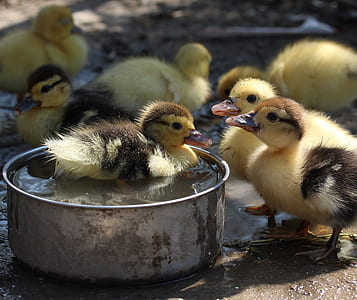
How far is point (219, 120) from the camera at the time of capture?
13.1 ft

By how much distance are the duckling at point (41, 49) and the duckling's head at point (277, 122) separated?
185cm

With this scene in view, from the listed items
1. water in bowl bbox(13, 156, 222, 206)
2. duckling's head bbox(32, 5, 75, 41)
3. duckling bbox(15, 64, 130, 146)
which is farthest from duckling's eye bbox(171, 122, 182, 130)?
duckling's head bbox(32, 5, 75, 41)

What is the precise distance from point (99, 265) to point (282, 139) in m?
0.89

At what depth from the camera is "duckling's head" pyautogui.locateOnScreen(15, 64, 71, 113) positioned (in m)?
3.22

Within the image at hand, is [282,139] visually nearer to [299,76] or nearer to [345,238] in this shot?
[345,238]

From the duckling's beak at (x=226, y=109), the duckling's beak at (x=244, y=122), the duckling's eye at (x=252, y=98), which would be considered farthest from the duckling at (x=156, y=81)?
the duckling's beak at (x=244, y=122)

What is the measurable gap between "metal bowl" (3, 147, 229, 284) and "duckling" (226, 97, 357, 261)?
373mm

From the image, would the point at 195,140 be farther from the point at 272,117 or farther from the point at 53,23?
the point at 53,23

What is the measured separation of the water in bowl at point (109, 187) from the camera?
220cm

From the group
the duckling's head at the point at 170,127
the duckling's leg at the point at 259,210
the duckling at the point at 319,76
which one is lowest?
the duckling's leg at the point at 259,210

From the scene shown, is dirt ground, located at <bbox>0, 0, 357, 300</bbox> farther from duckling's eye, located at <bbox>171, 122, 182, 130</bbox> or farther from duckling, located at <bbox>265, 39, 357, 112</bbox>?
duckling's eye, located at <bbox>171, 122, 182, 130</bbox>

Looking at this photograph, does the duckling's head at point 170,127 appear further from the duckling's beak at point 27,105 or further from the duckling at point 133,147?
the duckling's beak at point 27,105

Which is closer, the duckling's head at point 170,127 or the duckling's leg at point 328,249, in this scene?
the duckling's leg at point 328,249

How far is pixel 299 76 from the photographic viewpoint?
366 cm
